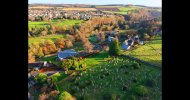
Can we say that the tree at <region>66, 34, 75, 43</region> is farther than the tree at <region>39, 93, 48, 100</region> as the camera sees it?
Yes

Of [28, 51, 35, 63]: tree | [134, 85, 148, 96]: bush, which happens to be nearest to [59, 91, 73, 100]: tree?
[28, 51, 35, 63]: tree

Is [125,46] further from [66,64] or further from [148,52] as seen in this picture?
[66,64]

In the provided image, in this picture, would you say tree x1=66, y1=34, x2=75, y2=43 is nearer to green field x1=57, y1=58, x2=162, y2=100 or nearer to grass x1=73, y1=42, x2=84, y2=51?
grass x1=73, y1=42, x2=84, y2=51

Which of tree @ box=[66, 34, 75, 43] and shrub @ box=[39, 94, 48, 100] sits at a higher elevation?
tree @ box=[66, 34, 75, 43]

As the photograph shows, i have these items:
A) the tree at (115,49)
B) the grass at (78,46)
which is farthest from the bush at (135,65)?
the grass at (78,46)

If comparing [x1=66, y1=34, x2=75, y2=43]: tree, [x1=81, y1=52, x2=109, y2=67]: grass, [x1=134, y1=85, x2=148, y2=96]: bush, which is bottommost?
[x1=134, y1=85, x2=148, y2=96]: bush
